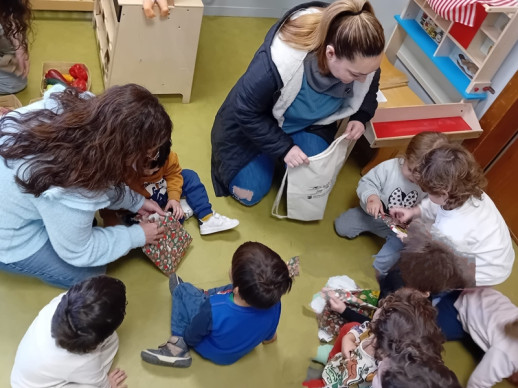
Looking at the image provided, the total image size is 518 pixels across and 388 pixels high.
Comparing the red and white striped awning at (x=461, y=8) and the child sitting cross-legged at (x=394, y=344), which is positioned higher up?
the red and white striped awning at (x=461, y=8)

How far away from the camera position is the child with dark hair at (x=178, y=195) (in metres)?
1.83

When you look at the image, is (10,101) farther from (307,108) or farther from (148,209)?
(307,108)

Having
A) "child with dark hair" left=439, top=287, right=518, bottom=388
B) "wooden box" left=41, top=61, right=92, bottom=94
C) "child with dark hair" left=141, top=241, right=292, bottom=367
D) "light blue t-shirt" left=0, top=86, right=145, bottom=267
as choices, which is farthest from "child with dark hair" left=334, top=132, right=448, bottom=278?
"wooden box" left=41, top=61, right=92, bottom=94

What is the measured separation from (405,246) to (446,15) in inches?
43.2

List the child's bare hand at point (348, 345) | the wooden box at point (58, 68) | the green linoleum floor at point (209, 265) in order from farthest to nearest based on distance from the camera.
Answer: the wooden box at point (58, 68) < the green linoleum floor at point (209, 265) < the child's bare hand at point (348, 345)

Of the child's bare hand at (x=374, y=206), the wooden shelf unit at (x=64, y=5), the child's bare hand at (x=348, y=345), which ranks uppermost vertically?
the child's bare hand at (x=374, y=206)

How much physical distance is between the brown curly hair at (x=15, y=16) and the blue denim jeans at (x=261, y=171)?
1.05 meters

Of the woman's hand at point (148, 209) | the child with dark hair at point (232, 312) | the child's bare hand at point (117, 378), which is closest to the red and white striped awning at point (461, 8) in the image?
the child with dark hair at point (232, 312)

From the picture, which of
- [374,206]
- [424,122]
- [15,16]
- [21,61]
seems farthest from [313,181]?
[21,61]

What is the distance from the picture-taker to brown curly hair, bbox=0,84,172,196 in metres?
1.31

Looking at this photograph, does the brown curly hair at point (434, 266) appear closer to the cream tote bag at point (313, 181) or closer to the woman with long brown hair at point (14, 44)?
the cream tote bag at point (313, 181)

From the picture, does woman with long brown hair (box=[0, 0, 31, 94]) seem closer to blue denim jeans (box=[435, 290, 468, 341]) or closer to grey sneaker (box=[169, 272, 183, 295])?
grey sneaker (box=[169, 272, 183, 295])

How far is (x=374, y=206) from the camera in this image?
76.6 inches

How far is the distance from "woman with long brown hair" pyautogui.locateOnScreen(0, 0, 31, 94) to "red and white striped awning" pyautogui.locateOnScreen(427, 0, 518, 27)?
174cm
